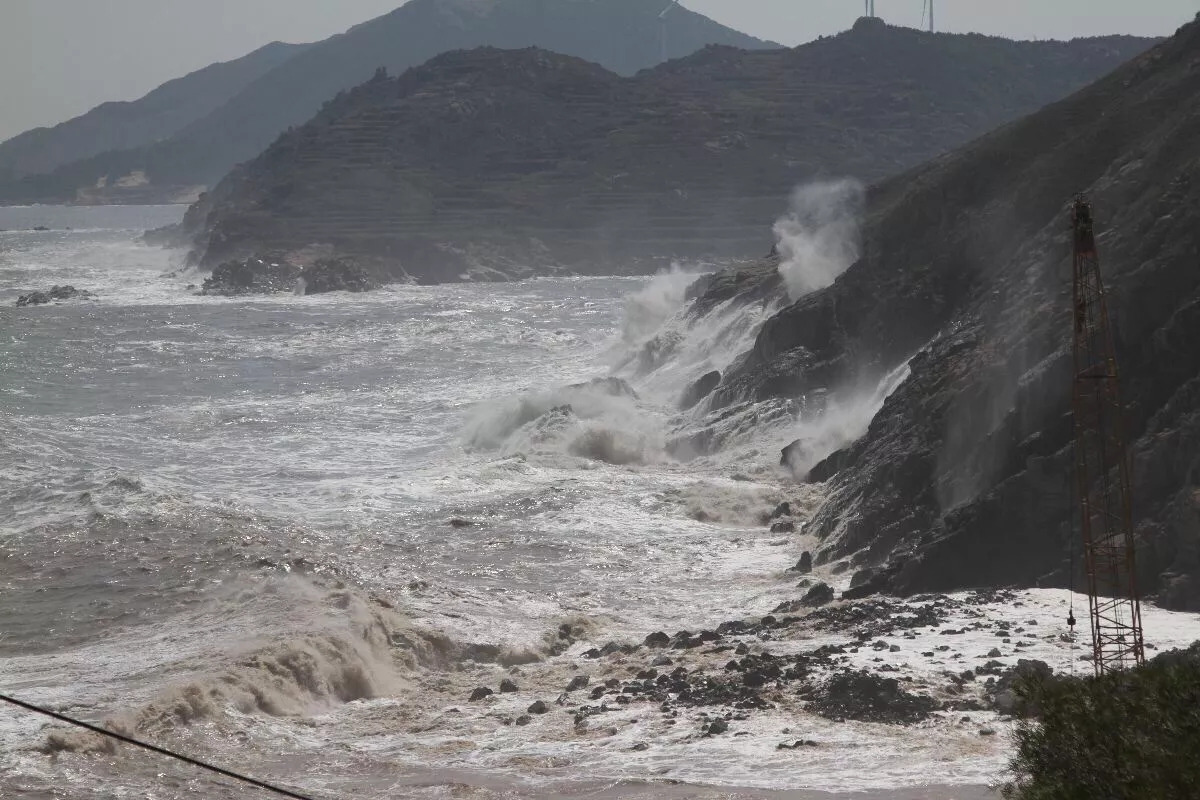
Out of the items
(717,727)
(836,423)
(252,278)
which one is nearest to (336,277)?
(252,278)

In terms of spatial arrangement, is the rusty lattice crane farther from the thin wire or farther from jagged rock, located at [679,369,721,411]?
jagged rock, located at [679,369,721,411]

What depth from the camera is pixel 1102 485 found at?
25.1 metres

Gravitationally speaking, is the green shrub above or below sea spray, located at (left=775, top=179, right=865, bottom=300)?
below

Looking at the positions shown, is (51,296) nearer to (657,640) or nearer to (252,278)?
(252,278)

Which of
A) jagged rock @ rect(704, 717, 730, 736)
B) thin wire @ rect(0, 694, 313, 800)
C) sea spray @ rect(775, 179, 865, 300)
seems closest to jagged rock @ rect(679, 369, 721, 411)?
sea spray @ rect(775, 179, 865, 300)

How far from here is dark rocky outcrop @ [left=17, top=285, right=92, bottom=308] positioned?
89.6 m

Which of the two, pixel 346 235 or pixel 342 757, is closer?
pixel 342 757

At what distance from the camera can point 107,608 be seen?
26688mm

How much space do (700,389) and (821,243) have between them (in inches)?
315

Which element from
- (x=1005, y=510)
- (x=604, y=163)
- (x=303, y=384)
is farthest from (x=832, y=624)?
(x=604, y=163)

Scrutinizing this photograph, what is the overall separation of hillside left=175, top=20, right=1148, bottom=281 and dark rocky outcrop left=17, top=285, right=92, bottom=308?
74.3 feet

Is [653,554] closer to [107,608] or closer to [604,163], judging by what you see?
[107,608]

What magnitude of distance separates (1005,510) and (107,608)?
1501 centimetres

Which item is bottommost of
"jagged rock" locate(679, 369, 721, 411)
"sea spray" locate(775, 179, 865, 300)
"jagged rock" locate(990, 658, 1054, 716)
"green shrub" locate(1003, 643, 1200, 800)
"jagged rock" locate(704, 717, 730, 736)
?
"jagged rock" locate(704, 717, 730, 736)
